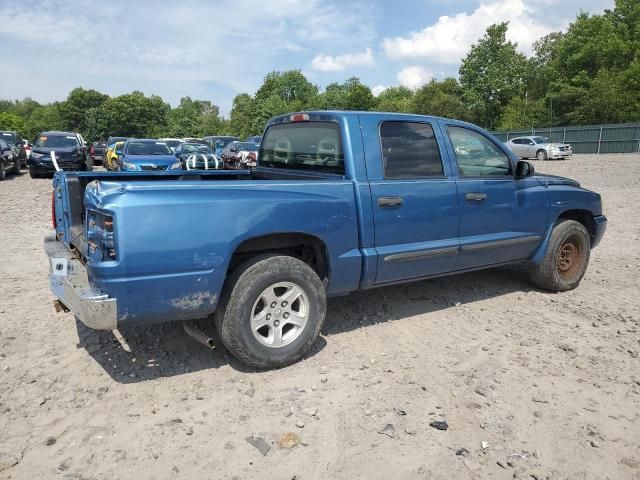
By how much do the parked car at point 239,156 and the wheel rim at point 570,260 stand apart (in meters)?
13.6

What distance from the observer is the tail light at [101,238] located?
10.1ft

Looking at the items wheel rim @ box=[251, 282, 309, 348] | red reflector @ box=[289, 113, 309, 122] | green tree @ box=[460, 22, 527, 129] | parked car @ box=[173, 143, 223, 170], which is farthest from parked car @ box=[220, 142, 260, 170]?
green tree @ box=[460, 22, 527, 129]

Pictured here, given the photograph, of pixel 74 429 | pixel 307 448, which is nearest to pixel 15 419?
pixel 74 429

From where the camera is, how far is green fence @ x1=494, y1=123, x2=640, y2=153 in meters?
32.5

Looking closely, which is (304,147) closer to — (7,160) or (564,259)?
(564,259)

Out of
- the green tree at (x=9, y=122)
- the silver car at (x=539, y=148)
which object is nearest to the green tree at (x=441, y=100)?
the silver car at (x=539, y=148)

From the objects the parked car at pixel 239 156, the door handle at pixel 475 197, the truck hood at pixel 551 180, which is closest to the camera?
the door handle at pixel 475 197

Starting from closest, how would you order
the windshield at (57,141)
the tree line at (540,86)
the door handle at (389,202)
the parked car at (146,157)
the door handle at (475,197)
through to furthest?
the door handle at (389,202) < the door handle at (475,197) < the parked car at (146,157) < the windshield at (57,141) < the tree line at (540,86)

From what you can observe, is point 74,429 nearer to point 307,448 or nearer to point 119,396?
point 119,396

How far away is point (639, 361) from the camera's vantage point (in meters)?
3.97

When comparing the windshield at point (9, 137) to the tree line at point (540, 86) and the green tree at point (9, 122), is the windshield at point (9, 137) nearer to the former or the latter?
the tree line at point (540, 86)

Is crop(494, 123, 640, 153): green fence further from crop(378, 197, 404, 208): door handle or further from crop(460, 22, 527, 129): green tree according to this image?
crop(378, 197, 404, 208): door handle

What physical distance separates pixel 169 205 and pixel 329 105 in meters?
67.3

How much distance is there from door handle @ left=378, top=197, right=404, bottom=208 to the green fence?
3438 centimetres
